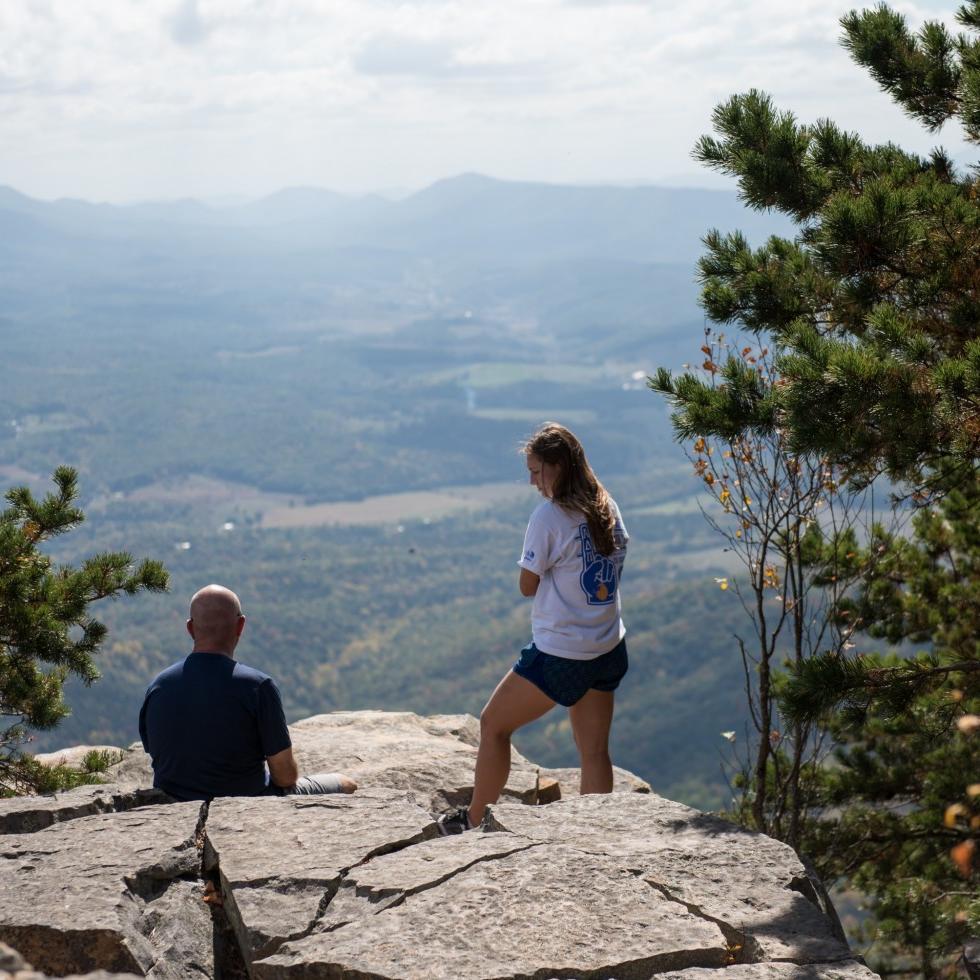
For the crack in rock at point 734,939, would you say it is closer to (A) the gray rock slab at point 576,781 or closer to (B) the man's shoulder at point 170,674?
(B) the man's shoulder at point 170,674

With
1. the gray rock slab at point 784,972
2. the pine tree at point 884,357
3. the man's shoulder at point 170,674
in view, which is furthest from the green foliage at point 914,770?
the man's shoulder at point 170,674

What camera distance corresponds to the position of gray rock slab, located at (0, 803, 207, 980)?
12.2 ft

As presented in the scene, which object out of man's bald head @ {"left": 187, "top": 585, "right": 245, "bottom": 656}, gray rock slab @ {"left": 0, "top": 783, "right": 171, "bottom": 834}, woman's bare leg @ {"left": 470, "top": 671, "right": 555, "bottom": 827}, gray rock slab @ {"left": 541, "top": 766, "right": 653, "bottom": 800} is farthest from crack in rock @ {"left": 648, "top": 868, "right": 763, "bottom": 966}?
gray rock slab @ {"left": 541, "top": 766, "right": 653, "bottom": 800}

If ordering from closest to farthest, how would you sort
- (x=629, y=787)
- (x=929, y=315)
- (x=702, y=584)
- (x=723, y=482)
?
(x=929, y=315) → (x=723, y=482) → (x=629, y=787) → (x=702, y=584)

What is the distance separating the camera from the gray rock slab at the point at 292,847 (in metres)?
3.90

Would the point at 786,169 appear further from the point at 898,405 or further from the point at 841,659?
the point at 841,659

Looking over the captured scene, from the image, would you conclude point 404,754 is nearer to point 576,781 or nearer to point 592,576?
point 576,781

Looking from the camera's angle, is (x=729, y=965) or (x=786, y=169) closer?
(x=729, y=965)

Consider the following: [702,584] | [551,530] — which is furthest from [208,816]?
[702,584]

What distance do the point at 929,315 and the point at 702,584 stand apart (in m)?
108

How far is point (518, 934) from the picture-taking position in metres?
3.65

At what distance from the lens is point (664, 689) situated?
94188mm

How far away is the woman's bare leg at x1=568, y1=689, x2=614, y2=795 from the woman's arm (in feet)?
1.82

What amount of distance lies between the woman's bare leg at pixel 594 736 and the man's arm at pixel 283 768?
126 cm
